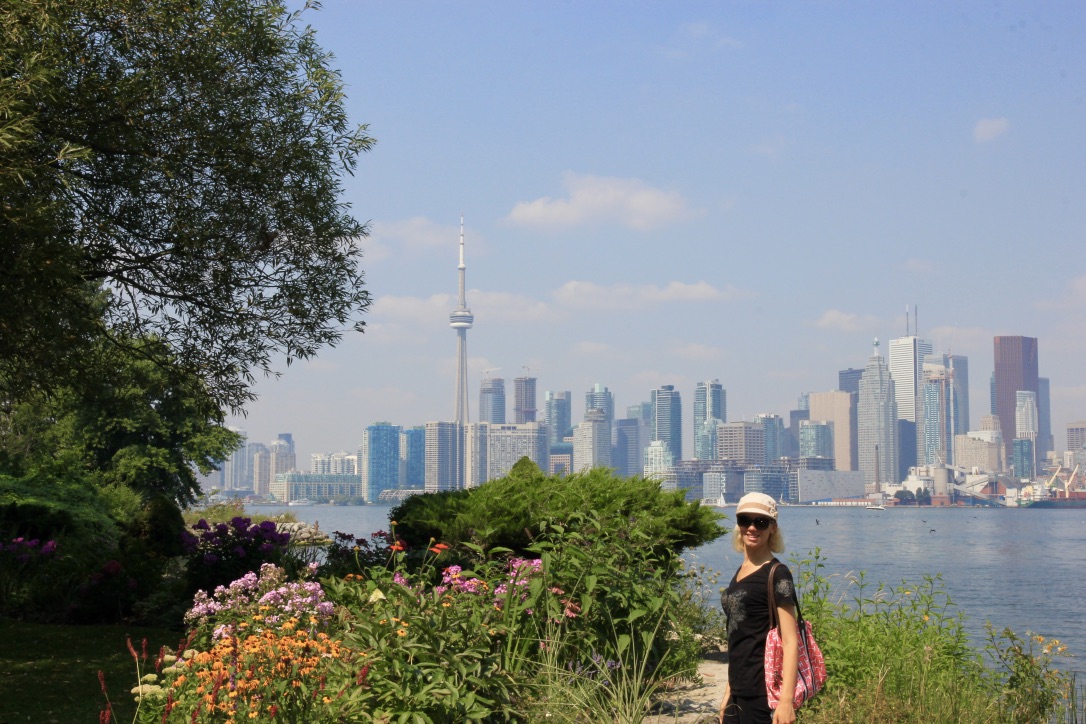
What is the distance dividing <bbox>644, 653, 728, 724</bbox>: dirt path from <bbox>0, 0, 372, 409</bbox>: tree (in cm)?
633

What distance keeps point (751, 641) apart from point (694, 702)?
314cm

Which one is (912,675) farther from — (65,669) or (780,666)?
(65,669)

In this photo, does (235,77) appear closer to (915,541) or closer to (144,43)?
(144,43)

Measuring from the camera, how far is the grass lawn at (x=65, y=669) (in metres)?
7.44

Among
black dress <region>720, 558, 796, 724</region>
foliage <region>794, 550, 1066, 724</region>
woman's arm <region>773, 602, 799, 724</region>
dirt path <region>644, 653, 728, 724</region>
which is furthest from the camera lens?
dirt path <region>644, 653, 728, 724</region>

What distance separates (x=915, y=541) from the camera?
292ft

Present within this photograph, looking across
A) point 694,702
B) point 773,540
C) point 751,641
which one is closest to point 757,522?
point 773,540

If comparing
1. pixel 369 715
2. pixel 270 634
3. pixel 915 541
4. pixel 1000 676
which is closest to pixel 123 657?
pixel 270 634

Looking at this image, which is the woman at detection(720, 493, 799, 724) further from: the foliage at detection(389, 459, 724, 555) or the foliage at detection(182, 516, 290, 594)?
the foliage at detection(182, 516, 290, 594)

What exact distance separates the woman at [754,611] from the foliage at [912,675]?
6.82 ft

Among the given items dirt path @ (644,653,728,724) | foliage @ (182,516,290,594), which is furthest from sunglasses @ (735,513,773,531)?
foliage @ (182,516,290,594)

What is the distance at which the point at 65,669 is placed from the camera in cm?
904

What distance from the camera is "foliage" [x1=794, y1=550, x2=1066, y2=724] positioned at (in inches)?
262

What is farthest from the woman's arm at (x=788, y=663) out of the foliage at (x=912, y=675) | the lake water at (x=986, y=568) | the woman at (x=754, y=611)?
the lake water at (x=986, y=568)
